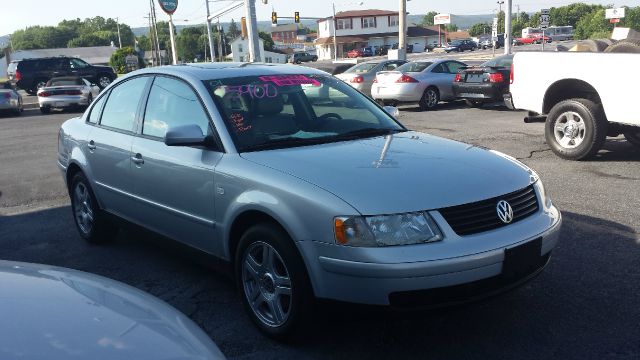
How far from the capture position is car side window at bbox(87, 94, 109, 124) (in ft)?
18.6

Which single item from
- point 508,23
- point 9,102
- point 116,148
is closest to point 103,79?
point 9,102

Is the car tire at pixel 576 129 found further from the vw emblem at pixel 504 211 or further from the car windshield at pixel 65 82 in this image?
the car windshield at pixel 65 82

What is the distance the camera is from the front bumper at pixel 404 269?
3062 mm

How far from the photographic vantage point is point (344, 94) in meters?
4.98

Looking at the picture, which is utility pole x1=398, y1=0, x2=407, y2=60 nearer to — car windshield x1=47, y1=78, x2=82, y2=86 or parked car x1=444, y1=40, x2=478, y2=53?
car windshield x1=47, y1=78, x2=82, y2=86

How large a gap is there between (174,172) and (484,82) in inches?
505

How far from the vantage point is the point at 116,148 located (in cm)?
504

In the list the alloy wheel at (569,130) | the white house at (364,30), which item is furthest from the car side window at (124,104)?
the white house at (364,30)

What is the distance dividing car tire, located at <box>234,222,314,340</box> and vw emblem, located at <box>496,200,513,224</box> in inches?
42.8

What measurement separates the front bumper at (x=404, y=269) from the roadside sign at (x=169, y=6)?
32.1 meters

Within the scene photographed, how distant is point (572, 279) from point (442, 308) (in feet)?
5.56

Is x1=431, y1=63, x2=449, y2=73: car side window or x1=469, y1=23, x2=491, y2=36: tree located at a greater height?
x1=469, y1=23, x2=491, y2=36: tree

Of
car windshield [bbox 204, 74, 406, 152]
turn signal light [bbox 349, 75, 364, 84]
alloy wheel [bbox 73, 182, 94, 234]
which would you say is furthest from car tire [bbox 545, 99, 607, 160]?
turn signal light [bbox 349, 75, 364, 84]

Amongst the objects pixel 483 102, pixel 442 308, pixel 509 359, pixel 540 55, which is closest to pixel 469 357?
pixel 509 359
